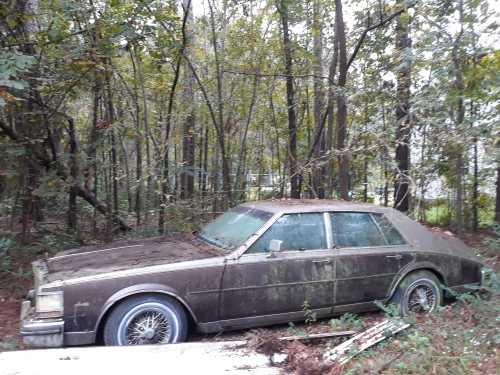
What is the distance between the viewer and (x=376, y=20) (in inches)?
405

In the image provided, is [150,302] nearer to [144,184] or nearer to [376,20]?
[144,184]

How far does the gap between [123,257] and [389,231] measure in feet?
10.0

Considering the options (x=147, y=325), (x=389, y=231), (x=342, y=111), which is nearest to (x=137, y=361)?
(x=147, y=325)

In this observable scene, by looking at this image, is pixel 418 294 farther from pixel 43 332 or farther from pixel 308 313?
pixel 43 332

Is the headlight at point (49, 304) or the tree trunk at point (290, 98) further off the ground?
the tree trunk at point (290, 98)

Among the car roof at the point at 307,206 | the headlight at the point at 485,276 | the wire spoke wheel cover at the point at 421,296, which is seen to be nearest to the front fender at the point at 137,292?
the car roof at the point at 307,206

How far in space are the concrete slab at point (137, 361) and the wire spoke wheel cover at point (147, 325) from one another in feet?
0.81

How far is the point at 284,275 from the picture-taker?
4910 millimetres

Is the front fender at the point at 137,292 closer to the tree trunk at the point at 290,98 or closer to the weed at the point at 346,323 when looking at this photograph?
the weed at the point at 346,323

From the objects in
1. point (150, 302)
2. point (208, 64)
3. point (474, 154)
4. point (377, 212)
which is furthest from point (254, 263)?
point (208, 64)

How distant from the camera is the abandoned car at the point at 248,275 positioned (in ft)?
14.0

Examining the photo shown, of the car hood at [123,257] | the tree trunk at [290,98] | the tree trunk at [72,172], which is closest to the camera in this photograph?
the car hood at [123,257]

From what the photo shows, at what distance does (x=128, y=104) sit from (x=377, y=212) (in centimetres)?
624

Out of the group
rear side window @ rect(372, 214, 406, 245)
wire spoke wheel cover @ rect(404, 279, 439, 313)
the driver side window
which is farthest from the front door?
wire spoke wheel cover @ rect(404, 279, 439, 313)
